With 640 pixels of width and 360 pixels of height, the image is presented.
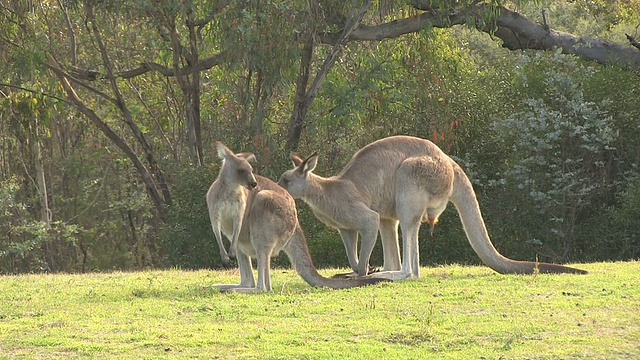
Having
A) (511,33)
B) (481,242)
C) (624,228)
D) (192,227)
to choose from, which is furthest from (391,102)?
(481,242)

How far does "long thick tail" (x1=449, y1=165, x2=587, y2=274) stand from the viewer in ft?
36.1

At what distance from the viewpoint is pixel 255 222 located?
9.94 m

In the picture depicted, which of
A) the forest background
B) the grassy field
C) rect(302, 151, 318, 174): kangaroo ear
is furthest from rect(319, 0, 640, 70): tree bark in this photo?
the grassy field

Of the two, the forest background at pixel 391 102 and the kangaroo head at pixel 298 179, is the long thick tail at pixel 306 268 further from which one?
the forest background at pixel 391 102

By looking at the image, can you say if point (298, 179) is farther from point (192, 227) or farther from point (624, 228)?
point (624, 228)

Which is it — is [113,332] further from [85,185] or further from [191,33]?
[85,185]

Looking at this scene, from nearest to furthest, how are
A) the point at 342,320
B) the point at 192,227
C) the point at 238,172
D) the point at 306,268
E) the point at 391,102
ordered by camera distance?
the point at 342,320
the point at 238,172
the point at 306,268
the point at 192,227
the point at 391,102

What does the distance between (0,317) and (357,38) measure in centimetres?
1091

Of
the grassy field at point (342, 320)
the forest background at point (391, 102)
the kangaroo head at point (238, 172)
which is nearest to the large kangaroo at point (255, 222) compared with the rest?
the kangaroo head at point (238, 172)

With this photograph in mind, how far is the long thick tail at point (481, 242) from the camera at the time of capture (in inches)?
433

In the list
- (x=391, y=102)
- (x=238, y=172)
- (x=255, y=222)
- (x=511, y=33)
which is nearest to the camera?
(x=255, y=222)

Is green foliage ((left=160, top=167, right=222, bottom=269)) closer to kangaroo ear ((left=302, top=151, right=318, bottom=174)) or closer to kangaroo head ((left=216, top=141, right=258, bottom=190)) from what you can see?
kangaroo ear ((left=302, top=151, right=318, bottom=174))

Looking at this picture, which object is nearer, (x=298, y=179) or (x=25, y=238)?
(x=298, y=179)

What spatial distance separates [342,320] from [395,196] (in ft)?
9.37
